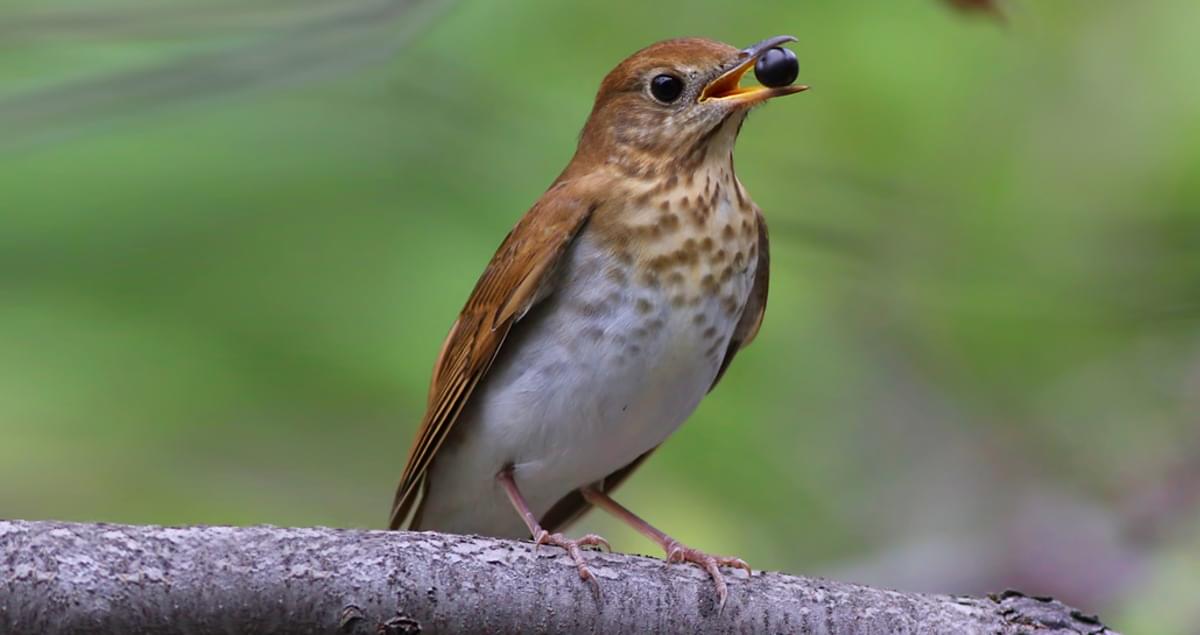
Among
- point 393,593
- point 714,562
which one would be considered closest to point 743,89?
point 714,562

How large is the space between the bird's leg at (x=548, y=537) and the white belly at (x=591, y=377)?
0.04 m

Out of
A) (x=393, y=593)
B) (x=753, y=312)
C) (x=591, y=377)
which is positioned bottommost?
(x=393, y=593)

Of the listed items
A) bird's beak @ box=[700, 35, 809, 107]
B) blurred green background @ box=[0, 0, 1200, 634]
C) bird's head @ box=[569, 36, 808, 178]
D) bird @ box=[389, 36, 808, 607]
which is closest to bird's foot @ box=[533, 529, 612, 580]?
bird @ box=[389, 36, 808, 607]

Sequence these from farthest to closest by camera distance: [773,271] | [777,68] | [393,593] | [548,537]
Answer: [773,271] → [777,68] → [548,537] → [393,593]

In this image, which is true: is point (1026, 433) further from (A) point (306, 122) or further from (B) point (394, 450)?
(A) point (306, 122)

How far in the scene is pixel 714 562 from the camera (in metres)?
3.36

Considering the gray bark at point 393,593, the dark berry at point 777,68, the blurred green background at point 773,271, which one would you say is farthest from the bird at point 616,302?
the gray bark at point 393,593

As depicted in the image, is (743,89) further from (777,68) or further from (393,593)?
(393,593)

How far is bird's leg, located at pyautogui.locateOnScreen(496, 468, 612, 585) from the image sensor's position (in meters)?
3.12

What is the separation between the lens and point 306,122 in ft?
15.6

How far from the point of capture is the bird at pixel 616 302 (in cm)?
403

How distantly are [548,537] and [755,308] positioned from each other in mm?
1127

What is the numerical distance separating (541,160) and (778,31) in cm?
87

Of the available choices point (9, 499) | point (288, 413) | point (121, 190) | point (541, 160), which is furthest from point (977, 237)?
point (9, 499)
